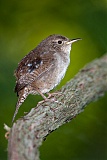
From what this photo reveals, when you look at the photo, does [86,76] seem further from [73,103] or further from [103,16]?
→ [103,16]

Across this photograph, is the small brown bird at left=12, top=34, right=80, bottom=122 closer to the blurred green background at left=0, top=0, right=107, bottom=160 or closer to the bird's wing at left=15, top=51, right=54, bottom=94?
the bird's wing at left=15, top=51, right=54, bottom=94

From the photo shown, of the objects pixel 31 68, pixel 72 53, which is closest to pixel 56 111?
pixel 31 68

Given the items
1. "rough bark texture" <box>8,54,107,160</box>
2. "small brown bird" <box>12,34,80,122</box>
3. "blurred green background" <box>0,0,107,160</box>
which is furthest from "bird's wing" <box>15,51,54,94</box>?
"blurred green background" <box>0,0,107,160</box>

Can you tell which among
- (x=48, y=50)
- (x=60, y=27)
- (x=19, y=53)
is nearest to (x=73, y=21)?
(x=60, y=27)

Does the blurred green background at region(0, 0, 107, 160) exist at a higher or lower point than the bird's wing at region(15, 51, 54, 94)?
higher

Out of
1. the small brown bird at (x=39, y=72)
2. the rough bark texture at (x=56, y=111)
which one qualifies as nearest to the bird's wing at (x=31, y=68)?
the small brown bird at (x=39, y=72)

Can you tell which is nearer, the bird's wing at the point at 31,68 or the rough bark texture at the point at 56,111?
the rough bark texture at the point at 56,111

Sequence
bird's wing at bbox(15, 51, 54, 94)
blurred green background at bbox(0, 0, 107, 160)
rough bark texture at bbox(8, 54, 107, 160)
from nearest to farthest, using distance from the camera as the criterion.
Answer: rough bark texture at bbox(8, 54, 107, 160) < bird's wing at bbox(15, 51, 54, 94) < blurred green background at bbox(0, 0, 107, 160)

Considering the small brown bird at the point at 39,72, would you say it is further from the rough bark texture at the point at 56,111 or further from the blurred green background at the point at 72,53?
the blurred green background at the point at 72,53
